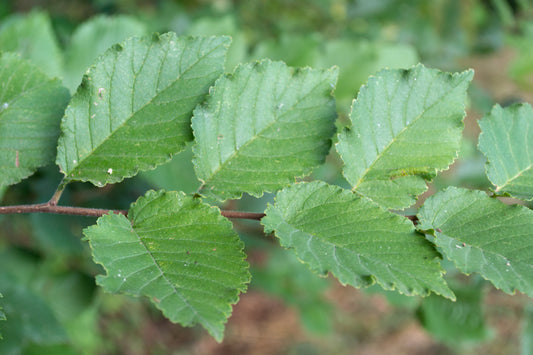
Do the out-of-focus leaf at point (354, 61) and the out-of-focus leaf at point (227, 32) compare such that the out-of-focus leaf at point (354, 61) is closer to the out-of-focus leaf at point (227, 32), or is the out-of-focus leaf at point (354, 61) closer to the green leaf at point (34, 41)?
the out-of-focus leaf at point (227, 32)

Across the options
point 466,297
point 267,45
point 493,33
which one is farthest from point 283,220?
point 493,33

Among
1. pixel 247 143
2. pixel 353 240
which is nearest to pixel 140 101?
pixel 247 143

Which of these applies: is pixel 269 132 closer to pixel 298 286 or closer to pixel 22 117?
pixel 22 117

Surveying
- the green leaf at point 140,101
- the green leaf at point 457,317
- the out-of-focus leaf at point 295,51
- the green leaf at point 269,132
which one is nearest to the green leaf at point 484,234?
the green leaf at point 269,132

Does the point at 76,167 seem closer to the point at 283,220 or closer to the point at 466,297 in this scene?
the point at 283,220

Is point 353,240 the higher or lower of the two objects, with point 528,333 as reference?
higher

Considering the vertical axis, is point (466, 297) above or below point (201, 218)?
below
